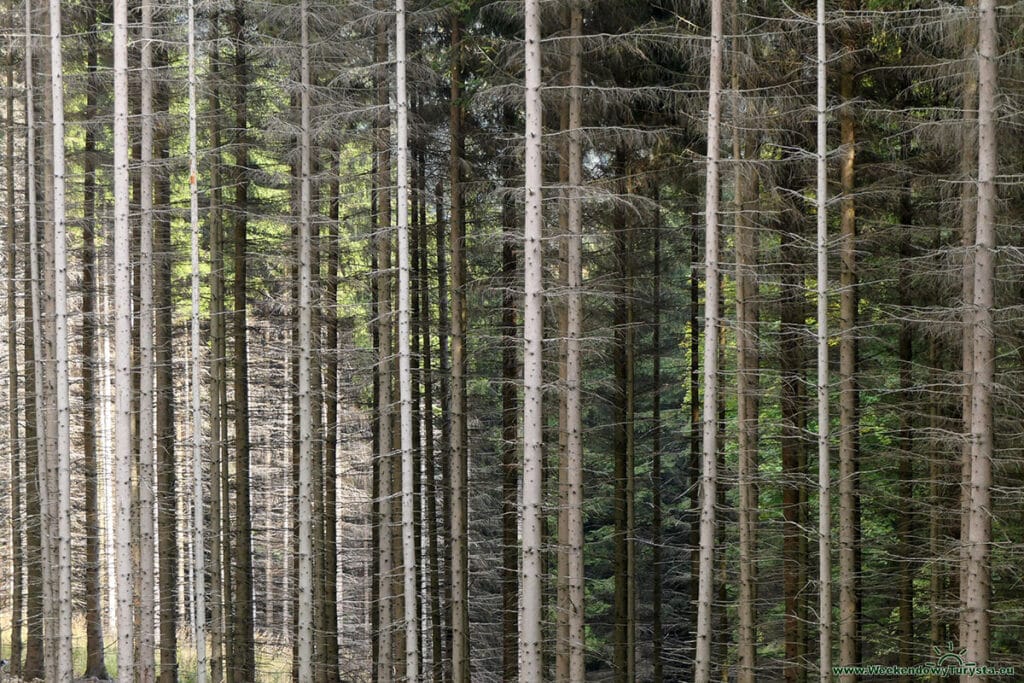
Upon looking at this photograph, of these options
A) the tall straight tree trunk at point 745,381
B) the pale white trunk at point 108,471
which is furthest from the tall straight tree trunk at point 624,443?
the pale white trunk at point 108,471

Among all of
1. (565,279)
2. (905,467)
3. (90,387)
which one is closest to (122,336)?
(565,279)

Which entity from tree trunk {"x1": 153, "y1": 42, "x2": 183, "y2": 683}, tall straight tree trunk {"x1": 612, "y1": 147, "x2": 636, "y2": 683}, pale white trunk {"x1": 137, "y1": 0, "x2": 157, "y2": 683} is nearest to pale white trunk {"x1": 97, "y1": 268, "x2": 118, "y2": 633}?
tree trunk {"x1": 153, "y1": 42, "x2": 183, "y2": 683}

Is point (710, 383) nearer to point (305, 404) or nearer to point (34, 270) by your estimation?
point (305, 404)

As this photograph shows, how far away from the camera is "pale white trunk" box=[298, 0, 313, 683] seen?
12.5 m

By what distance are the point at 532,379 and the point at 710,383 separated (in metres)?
2.43

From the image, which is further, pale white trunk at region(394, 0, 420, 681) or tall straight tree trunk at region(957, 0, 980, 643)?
pale white trunk at region(394, 0, 420, 681)

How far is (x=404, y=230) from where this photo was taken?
11.9 metres

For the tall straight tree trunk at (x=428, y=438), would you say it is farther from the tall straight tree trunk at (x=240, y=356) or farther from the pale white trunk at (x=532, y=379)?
the pale white trunk at (x=532, y=379)

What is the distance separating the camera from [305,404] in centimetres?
1248

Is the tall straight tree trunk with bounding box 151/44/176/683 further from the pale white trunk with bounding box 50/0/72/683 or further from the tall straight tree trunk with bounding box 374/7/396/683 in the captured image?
the tall straight tree trunk with bounding box 374/7/396/683

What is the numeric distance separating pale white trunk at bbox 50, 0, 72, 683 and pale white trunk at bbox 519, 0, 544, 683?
654 centimetres

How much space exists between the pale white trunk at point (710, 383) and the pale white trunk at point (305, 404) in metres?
5.74

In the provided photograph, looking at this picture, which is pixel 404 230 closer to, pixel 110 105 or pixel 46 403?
pixel 46 403

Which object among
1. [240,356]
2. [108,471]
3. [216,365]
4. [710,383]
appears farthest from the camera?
[108,471]
